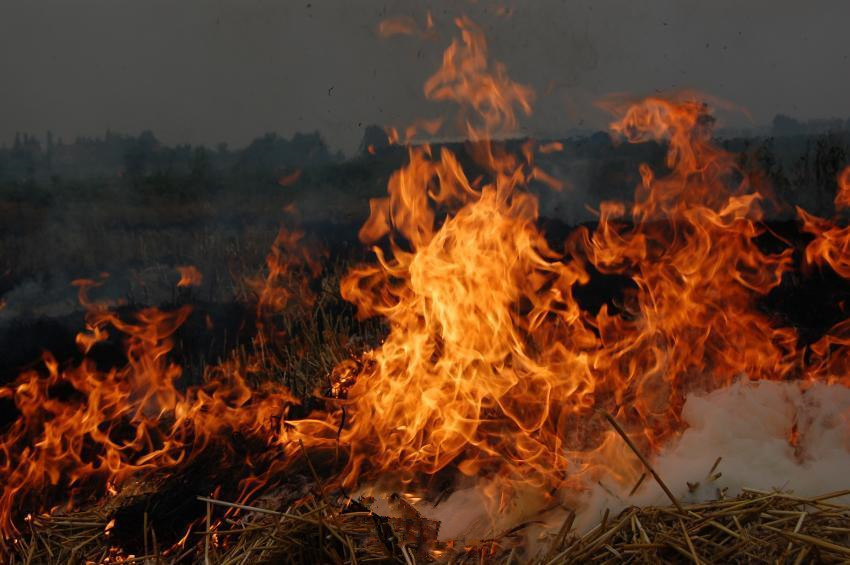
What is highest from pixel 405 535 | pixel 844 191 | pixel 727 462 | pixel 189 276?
pixel 844 191

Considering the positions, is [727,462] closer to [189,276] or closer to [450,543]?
[450,543]

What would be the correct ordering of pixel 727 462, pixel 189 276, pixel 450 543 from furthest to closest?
pixel 189 276 → pixel 450 543 → pixel 727 462

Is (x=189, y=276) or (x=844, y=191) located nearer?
(x=844, y=191)

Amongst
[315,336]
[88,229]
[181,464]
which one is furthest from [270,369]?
[88,229]

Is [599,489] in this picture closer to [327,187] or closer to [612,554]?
[612,554]

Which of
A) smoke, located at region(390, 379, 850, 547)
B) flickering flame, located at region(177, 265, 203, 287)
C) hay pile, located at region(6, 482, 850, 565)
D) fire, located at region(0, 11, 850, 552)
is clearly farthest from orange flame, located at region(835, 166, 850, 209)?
flickering flame, located at region(177, 265, 203, 287)

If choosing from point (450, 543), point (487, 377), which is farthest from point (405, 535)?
point (487, 377)

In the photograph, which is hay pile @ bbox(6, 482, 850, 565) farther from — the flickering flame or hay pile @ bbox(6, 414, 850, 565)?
the flickering flame

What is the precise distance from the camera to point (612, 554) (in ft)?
6.72

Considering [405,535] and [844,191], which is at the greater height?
[844,191]

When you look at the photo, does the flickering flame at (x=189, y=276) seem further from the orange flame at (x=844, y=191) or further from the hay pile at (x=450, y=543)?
the orange flame at (x=844, y=191)

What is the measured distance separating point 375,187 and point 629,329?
1412 cm

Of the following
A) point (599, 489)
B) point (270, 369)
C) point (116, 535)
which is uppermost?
point (599, 489)

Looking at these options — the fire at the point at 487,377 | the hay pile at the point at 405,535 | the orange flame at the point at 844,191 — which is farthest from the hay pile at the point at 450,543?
the orange flame at the point at 844,191
